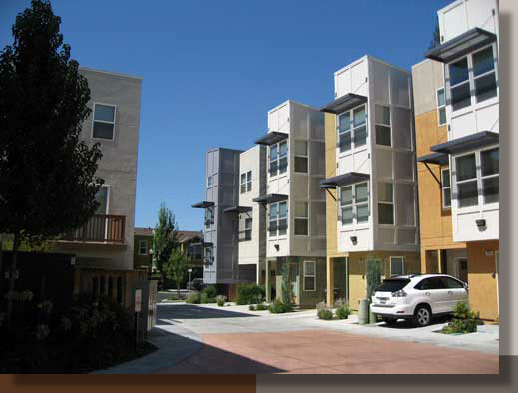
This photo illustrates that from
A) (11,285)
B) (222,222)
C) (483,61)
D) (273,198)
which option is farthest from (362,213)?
(222,222)

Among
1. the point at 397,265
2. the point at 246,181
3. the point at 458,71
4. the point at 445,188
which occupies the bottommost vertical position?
the point at 397,265

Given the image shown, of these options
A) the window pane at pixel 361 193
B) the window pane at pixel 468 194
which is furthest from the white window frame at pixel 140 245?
the window pane at pixel 468 194

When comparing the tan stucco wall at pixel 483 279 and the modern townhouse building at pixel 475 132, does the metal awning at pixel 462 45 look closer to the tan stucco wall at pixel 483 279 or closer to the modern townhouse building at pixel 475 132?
the modern townhouse building at pixel 475 132

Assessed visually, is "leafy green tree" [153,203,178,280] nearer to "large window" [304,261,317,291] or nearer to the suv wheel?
"large window" [304,261,317,291]

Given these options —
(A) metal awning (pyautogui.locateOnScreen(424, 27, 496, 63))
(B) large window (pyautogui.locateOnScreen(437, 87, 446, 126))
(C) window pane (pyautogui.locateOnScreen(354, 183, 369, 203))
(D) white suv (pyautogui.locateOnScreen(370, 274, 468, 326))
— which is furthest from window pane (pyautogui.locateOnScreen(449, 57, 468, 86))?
(C) window pane (pyautogui.locateOnScreen(354, 183, 369, 203))

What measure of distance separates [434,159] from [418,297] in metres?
6.08

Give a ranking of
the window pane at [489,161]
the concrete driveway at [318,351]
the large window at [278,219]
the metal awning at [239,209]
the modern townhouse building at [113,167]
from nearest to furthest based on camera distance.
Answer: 1. the concrete driveway at [318,351]
2. the window pane at [489,161]
3. the modern townhouse building at [113,167]
4. the large window at [278,219]
5. the metal awning at [239,209]

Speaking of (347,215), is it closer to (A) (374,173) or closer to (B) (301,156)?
(A) (374,173)

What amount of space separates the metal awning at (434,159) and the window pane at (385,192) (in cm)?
260

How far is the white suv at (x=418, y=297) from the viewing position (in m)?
17.0

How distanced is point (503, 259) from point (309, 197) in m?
20.6

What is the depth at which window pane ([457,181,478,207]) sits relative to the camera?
1677cm

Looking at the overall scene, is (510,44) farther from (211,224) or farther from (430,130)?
(211,224)

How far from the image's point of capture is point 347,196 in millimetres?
24500
